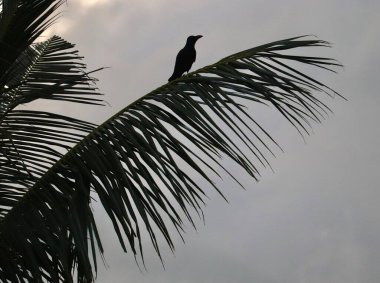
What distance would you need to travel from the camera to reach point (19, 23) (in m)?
3.16

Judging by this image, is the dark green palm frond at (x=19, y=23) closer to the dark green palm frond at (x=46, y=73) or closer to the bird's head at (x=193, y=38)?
the dark green palm frond at (x=46, y=73)

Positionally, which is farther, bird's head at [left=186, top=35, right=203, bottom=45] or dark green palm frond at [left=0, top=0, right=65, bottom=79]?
bird's head at [left=186, top=35, right=203, bottom=45]

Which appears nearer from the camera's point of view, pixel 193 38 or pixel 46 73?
pixel 46 73

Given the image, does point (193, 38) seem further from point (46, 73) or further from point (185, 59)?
point (46, 73)

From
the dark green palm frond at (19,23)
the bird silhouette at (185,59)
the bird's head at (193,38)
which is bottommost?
the dark green palm frond at (19,23)

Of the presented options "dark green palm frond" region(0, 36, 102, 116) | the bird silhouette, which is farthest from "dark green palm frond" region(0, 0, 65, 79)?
the bird silhouette

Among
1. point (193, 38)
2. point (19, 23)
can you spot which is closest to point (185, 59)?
point (193, 38)

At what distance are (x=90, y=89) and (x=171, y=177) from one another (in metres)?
0.95

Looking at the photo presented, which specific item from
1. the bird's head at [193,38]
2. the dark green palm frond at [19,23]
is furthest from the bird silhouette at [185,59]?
the dark green palm frond at [19,23]

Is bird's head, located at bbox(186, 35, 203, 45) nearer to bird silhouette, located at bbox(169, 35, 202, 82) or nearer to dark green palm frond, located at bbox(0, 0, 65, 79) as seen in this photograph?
bird silhouette, located at bbox(169, 35, 202, 82)

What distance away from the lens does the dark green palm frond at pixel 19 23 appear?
306 cm

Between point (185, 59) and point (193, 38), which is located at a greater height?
point (193, 38)

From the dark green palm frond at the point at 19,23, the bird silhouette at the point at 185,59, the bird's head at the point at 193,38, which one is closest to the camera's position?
the dark green palm frond at the point at 19,23

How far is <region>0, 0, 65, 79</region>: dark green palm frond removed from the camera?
3064 millimetres
